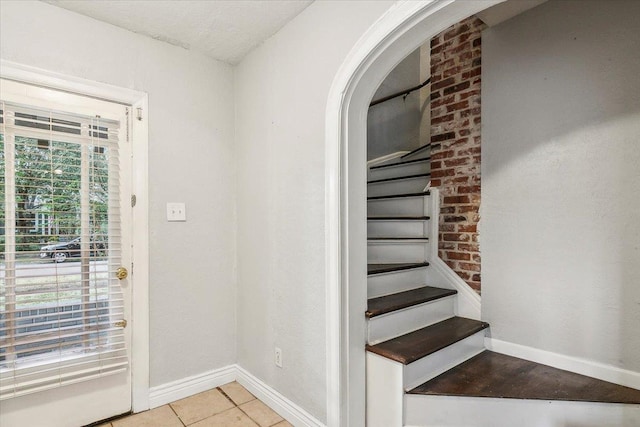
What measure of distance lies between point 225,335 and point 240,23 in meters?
2.19

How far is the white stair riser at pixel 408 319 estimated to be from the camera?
1860 millimetres

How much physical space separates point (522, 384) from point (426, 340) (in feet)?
1.72

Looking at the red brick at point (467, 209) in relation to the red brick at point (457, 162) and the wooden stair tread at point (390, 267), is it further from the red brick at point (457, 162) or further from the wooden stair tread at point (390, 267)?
the wooden stair tread at point (390, 267)

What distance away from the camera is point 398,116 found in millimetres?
3715

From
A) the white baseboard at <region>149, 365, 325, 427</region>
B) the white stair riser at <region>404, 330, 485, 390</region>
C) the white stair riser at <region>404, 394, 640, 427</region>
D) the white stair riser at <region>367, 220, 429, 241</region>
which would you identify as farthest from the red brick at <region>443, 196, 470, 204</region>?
the white baseboard at <region>149, 365, 325, 427</region>

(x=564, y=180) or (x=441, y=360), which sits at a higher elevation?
(x=564, y=180)

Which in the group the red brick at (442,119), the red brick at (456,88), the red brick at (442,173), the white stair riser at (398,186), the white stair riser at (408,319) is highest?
the red brick at (456,88)

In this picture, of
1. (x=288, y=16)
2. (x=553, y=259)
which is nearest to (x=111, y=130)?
(x=288, y=16)

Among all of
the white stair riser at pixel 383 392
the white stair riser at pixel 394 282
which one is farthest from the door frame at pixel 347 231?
the white stair riser at pixel 394 282

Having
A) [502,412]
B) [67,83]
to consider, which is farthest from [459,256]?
[67,83]

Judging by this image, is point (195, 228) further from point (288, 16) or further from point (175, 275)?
point (288, 16)

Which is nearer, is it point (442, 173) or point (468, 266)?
point (468, 266)

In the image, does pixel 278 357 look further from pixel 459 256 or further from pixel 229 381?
pixel 459 256

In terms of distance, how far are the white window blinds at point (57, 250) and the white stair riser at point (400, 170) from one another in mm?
2289
